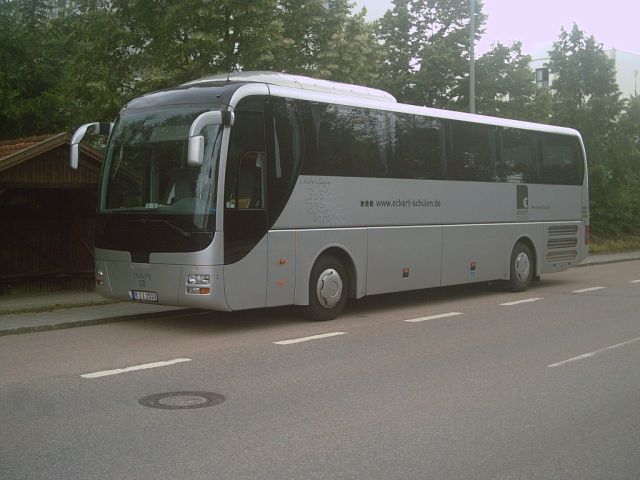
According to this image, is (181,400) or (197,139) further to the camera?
(197,139)

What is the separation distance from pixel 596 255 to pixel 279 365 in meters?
22.3

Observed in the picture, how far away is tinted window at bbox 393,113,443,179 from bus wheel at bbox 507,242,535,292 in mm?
3206

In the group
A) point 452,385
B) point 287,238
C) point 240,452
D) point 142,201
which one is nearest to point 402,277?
point 287,238

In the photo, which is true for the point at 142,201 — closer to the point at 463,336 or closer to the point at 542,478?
the point at 463,336

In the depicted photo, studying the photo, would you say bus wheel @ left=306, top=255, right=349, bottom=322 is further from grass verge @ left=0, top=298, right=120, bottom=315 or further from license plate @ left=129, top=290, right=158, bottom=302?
grass verge @ left=0, top=298, right=120, bottom=315

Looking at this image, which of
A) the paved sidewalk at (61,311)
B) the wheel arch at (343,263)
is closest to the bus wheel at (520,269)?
the wheel arch at (343,263)

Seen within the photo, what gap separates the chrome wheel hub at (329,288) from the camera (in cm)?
1227

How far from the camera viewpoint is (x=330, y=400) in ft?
23.6

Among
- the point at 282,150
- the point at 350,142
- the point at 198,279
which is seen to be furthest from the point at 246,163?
the point at 350,142

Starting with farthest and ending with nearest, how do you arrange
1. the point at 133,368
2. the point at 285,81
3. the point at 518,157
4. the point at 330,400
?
the point at 518,157
the point at 285,81
the point at 133,368
the point at 330,400

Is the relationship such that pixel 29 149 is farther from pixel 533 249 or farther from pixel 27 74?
pixel 533 249

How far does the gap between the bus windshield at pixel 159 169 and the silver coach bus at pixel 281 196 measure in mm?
18

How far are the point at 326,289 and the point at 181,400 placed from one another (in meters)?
5.33

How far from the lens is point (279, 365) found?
8883 millimetres
